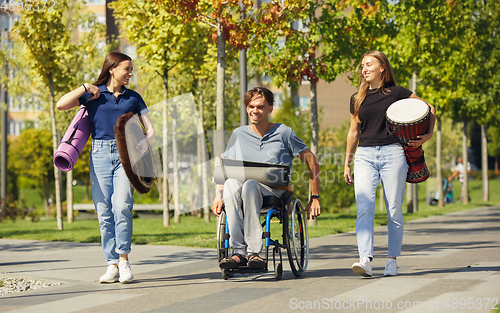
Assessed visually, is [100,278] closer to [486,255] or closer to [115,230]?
[115,230]

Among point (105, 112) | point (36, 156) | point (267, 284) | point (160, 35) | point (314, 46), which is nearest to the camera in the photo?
point (267, 284)

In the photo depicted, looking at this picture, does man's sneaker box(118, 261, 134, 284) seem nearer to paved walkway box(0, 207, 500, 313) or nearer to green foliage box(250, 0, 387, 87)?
paved walkway box(0, 207, 500, 313)

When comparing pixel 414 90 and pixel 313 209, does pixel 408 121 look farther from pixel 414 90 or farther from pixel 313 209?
pixel 414 90

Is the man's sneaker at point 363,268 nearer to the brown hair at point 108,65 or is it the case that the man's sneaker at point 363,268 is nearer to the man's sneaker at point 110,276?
the man's sneaker at point 110,276

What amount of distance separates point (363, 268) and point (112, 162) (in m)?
2.48

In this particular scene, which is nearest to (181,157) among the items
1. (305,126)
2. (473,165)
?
(305,126)

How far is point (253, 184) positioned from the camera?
537 centimetres

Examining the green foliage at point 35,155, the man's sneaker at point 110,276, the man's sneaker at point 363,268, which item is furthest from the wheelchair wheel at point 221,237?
the green foliage at point 35,155

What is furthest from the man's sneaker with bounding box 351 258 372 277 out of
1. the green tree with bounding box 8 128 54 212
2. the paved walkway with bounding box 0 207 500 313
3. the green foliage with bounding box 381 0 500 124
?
the green tree with bounding box 8 128 54 212

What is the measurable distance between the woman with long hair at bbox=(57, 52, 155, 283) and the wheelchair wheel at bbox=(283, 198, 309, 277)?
144 cm

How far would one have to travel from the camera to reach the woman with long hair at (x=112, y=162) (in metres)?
5.57

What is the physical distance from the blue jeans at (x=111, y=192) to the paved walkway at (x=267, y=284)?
1.46 ft

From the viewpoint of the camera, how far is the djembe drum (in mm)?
5371

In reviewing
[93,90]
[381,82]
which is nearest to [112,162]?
[93,90]
